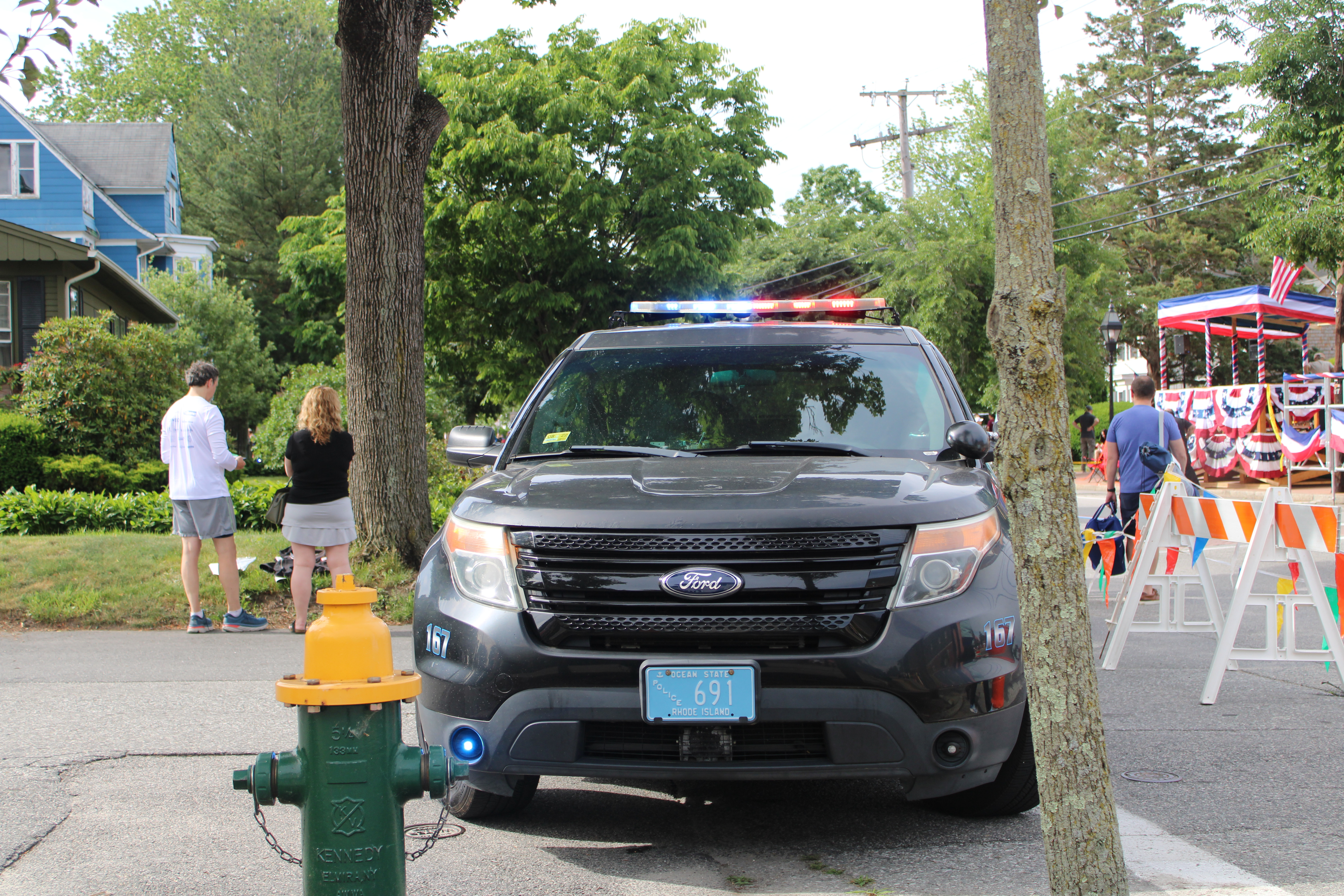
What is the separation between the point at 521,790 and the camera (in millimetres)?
4211

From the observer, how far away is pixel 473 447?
17.0 feet

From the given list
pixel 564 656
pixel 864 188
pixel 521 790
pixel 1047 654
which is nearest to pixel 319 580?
pixel 521 790

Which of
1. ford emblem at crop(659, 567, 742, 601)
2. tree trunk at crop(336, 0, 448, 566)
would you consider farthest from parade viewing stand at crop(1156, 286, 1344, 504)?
ford emblem at crop(659, 567, 742, 601)

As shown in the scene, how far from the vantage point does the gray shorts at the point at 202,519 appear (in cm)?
827

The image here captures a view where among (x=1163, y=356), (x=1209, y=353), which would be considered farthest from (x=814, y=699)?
(x=1163, y=356)

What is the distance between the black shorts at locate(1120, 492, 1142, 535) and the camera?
9.95m

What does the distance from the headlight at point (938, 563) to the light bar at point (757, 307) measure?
2.79m

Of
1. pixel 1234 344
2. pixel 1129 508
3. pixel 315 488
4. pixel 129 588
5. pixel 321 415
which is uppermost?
pixel 1234 344

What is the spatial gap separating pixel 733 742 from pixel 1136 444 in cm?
725

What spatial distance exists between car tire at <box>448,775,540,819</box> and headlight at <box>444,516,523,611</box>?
28.4 inches

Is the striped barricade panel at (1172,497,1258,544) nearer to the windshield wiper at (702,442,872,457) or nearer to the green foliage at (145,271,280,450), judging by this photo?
the windshield wiper at (702,442,872,457)

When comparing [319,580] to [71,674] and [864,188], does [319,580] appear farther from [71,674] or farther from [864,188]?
[864,188]

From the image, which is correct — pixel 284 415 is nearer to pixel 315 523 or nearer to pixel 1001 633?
pixel 315 523

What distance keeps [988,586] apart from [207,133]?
5575 centimetres
